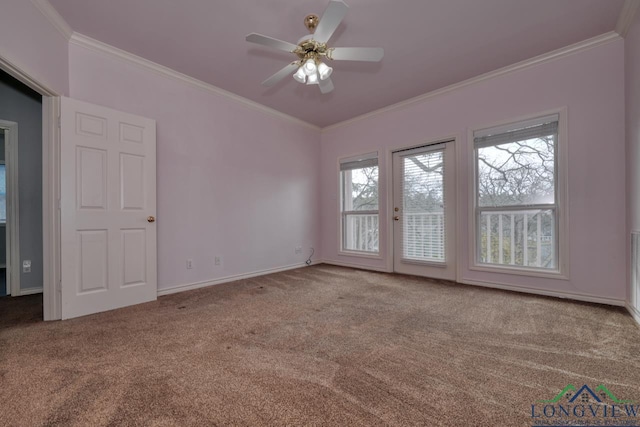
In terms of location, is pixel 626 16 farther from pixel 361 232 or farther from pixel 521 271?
pixel 361 232

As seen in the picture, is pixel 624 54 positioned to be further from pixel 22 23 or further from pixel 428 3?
pixel 22 23

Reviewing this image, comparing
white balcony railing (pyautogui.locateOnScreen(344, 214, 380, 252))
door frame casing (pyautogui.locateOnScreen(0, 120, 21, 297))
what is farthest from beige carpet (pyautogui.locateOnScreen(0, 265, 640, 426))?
white balcony railing (pyautogui.locateOnScreen(344, 214, 380, 252))

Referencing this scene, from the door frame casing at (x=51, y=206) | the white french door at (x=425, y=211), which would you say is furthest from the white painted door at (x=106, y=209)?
the white french door at (x=425, y=211)

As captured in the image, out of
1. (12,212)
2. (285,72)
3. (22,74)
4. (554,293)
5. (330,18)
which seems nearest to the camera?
(330,18)

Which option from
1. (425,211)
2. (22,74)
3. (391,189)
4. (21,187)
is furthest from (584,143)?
(21,187)

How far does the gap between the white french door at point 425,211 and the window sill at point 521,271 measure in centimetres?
34

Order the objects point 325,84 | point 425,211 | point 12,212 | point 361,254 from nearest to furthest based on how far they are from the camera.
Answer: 1. point 325,84
2. point 12,212
3. point 425,211
4. point 361,254

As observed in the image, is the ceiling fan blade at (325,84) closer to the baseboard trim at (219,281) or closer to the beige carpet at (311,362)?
the beige carpet at (311,362)

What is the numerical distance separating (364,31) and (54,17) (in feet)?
8.67

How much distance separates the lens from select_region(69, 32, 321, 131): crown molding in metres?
2.55

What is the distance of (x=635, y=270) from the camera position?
88.4 inches

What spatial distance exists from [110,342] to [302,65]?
2543 millimetres

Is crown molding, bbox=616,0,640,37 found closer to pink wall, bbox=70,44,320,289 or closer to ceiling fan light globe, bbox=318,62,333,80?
ceiling fan light globe, bbox=318,62,333,80

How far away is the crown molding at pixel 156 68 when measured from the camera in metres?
2.55
